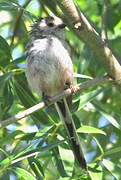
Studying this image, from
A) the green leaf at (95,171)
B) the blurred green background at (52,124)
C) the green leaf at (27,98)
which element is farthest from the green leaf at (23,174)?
the green leaf at (27,98)

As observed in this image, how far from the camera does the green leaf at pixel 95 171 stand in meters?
3.81

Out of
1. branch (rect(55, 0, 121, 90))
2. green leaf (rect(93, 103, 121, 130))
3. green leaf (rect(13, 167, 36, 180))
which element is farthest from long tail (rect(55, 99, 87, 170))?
branch (rect(55, 0, 121, 90))

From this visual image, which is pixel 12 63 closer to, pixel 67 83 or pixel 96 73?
pixel 67 83

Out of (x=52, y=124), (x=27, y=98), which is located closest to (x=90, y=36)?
(x=52, y=124)

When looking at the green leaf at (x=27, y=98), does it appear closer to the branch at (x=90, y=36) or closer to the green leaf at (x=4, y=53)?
the green leaf at (x=4, y=53)

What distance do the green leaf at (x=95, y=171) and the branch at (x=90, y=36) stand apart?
65 cm

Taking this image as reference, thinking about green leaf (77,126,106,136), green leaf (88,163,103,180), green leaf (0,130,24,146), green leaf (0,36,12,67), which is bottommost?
green leaf (88,163,103,180)

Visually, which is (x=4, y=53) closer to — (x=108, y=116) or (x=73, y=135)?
(x=73, y=135)

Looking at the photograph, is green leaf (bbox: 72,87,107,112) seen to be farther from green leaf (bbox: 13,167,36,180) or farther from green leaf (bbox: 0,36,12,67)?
green leaf (bbox: 13,167,36,180)

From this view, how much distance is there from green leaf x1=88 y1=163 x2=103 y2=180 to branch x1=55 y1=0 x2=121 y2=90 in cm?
65

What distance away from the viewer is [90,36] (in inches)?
139

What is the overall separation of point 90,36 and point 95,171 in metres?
1.02

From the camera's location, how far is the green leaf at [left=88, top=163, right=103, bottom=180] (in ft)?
12.5

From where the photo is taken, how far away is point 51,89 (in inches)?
194
